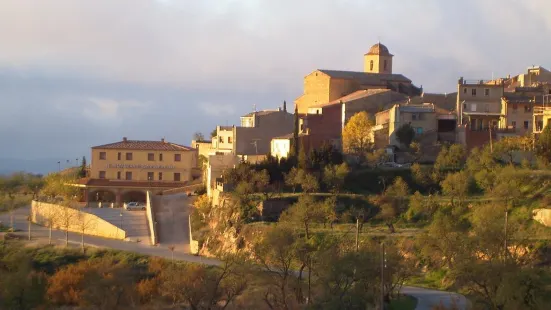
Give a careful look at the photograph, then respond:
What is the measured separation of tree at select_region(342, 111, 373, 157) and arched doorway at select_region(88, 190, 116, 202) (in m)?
15.2

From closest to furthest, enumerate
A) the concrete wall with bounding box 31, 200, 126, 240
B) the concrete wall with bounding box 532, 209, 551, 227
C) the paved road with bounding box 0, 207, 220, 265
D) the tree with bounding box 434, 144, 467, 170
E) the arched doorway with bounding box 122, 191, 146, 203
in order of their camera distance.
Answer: the concrete wall with bounding box 532, 209, 551, 227
the paved road with bounding box 0, 207, 220, 265
the tree with bounding box 434, 144, 467, 170
the concrete wall with bounding box 31, 200, 126, 240
the arched doorway with bounding box 122, 191, 146, 203

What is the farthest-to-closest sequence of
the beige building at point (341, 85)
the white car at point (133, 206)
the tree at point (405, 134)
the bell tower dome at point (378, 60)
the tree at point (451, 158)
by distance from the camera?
the bell tower dome at point (378, 60), the beige building at point (341, 85), the white car at point (133, 206), the tree at point (405, 134), the tree at point (451, 158)

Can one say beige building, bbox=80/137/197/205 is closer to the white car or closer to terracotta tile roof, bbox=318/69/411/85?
the white car

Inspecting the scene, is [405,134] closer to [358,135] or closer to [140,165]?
[358,135]

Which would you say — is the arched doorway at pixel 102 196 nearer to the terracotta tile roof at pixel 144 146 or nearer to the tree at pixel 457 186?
the terracotta tile roof at pixel 144 146

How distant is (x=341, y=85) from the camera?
65750 millimetres

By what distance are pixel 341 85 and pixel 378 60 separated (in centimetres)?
688

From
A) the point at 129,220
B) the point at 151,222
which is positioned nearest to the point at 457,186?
the point at 151,222

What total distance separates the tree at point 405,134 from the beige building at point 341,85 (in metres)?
11.7

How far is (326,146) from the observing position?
50.2 m

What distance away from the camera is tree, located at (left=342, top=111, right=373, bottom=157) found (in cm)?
5341

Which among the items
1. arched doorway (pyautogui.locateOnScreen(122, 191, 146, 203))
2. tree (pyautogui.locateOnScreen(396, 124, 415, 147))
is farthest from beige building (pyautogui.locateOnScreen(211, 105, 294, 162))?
tree (pyautogui.locateOnScreen(396, 124, 415, 147))

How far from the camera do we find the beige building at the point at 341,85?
65.6m

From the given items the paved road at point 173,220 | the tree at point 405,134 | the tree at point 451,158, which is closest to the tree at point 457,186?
the tree at point 451,158
